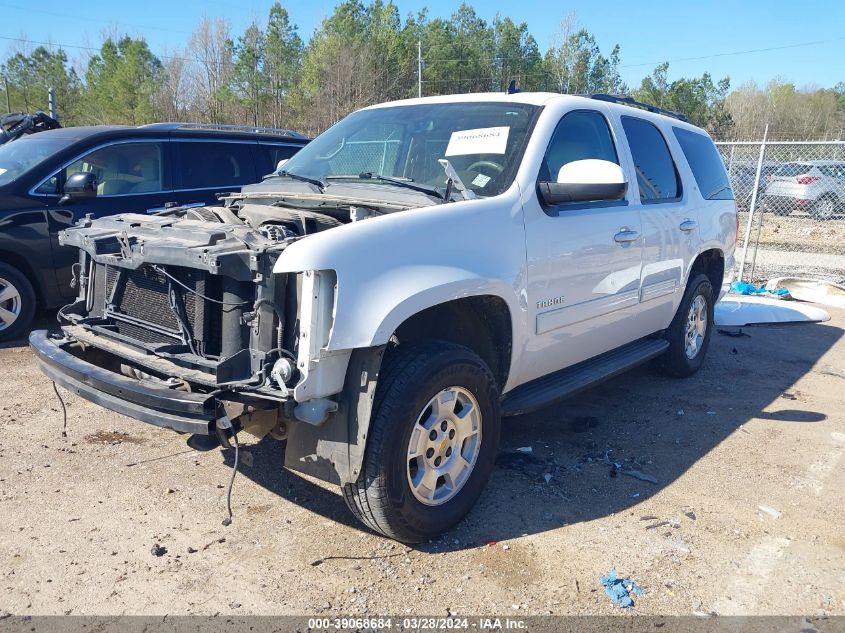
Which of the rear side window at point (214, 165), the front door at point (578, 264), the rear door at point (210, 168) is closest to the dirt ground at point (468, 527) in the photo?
the front door at point (578, 264)

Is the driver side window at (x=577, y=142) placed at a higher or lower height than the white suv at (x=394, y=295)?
higher

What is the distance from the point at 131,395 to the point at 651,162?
3803mm

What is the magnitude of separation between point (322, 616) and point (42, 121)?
9781 mm

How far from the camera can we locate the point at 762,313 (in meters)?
8.20

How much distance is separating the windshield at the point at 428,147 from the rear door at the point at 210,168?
2.91 metres

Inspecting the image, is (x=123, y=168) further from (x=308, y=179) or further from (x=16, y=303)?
(x=308, y=179)

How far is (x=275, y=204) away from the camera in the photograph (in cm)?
377

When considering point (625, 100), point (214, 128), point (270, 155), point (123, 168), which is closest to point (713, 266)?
point (625, 100)

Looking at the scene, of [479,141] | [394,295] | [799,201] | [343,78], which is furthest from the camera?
[343,78]

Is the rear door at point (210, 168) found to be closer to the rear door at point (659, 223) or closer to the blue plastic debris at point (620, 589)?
the rear door at point (659, 223)

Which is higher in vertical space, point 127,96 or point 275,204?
point 127,96

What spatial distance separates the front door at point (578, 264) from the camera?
11.7 ft

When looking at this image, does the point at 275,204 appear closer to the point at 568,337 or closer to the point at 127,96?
the point at 568,337

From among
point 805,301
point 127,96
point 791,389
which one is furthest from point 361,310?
point 127,96
